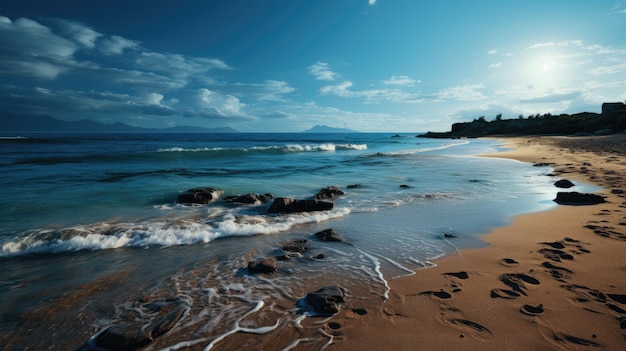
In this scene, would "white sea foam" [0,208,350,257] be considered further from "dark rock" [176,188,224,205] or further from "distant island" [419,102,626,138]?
"distant island" [419,102,626,138]

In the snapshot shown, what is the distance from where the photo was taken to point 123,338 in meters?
2.70

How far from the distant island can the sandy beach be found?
46.2m

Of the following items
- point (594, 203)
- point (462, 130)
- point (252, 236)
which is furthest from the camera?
point (462, 130)

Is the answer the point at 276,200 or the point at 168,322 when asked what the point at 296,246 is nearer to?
the point at 168,322

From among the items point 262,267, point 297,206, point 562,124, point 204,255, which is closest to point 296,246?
point 262,267

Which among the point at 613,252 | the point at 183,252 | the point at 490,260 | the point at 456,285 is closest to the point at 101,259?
the point at 183,252

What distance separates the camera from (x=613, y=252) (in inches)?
171

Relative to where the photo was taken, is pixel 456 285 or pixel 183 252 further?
pixel 183 252

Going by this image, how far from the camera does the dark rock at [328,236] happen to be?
557 centimetres

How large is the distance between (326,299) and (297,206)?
15.3 feet

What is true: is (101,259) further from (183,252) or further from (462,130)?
(462,130)

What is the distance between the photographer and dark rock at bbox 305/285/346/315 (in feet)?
10.4

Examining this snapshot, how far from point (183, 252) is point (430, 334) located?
4.12m

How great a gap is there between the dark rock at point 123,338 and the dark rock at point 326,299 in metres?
1.63
